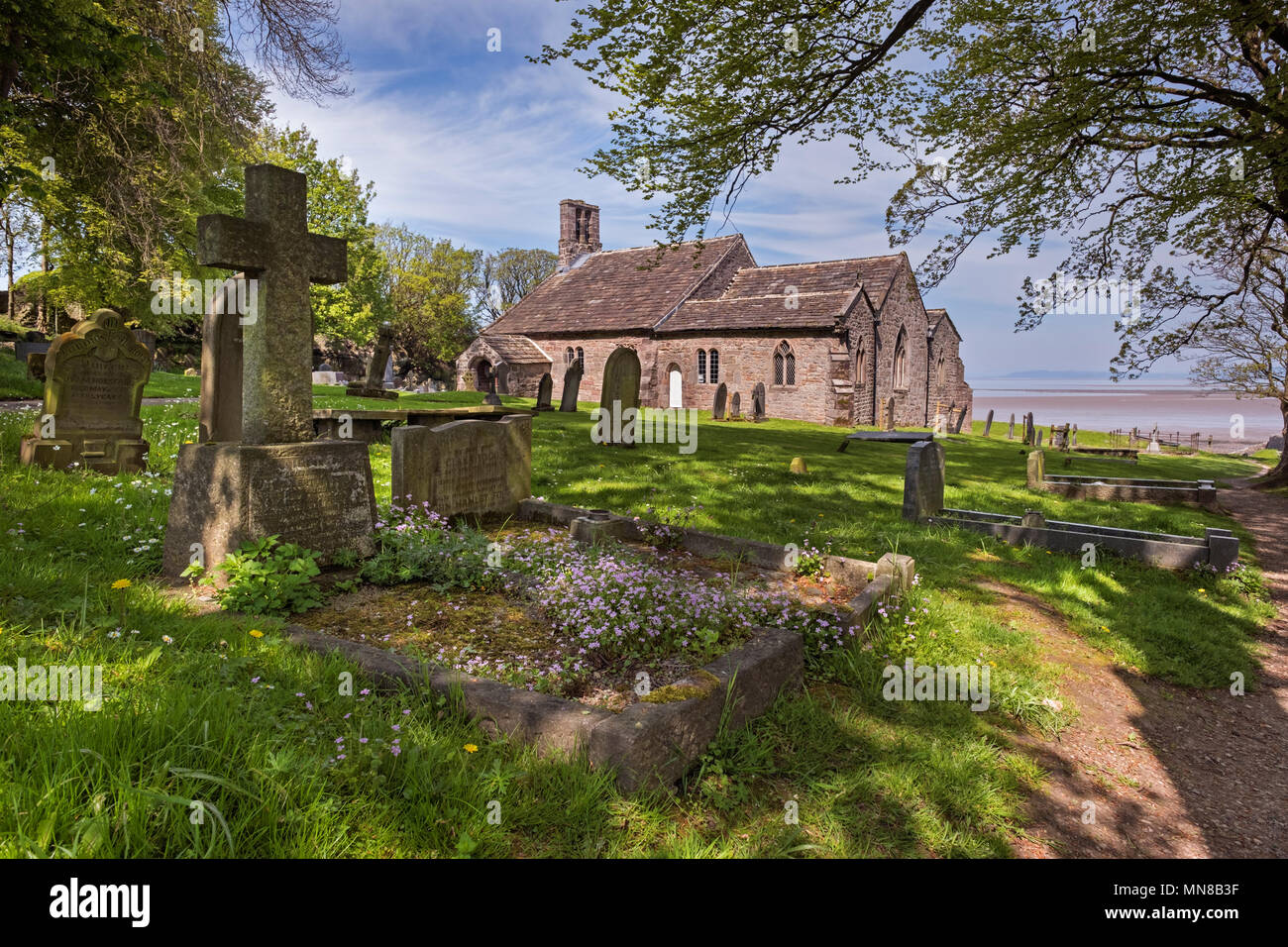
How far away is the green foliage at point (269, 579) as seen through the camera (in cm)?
432

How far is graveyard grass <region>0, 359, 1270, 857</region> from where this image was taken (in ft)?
7.09

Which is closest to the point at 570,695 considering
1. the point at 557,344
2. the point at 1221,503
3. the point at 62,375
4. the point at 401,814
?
the point at 401,814

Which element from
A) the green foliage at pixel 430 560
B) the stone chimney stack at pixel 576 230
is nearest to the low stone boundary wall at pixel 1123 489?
the green foliage at pixel 430 560

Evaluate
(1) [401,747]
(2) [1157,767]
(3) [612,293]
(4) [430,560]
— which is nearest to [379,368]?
(3) [612,293]

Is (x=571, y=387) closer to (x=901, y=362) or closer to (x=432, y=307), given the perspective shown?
(x=901, y=362)

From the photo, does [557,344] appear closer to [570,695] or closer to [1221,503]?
[1221,503]

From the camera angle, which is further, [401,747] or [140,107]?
[140,107]

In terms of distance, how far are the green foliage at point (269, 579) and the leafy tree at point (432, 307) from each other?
46.3 metres

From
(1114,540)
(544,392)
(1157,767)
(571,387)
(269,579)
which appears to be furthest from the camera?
(544,392)

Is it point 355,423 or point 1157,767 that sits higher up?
point 355,423

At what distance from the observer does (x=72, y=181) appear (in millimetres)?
13656

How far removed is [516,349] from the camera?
121 feet

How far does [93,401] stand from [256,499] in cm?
547
